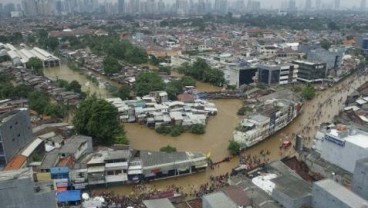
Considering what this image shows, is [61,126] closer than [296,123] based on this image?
Yes

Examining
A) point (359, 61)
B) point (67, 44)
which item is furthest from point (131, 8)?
point (359, 61)

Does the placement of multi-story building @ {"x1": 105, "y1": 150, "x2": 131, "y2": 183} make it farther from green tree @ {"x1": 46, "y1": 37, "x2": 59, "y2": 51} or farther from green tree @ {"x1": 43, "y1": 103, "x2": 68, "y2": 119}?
green tree @ {"x1": 46, "y1": 37, "x2": 59, "y2": 51}

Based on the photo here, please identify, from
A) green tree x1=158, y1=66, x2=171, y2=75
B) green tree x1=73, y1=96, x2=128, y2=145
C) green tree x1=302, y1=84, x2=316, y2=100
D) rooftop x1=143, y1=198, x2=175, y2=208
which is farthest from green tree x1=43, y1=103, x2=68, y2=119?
green tree x1=302, y1=84, x2=316, y2=100

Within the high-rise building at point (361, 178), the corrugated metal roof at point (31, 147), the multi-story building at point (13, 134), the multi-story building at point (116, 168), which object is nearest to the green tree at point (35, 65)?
Answer: the multi-story building at point (13, 134)

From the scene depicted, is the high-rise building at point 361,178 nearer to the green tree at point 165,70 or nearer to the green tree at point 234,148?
the green tree at point 234,148

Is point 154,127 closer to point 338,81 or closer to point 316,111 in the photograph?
point 316,111

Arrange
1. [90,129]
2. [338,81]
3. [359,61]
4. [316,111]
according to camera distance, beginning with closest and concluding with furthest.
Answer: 1. [90,129]
2. [316,111]
3. [338,81]
4. [359,61]
